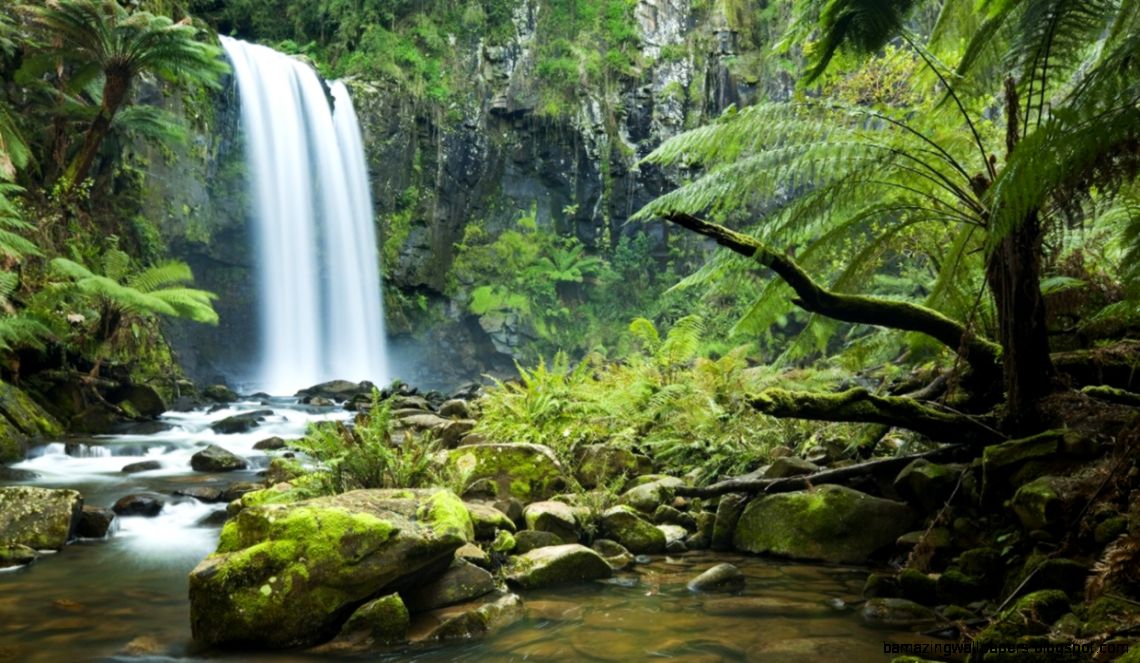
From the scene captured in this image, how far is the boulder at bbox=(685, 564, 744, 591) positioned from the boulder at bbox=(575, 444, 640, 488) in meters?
1.91

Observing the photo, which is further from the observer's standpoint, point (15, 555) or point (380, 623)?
point (15, 555)

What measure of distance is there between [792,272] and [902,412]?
1031 mm

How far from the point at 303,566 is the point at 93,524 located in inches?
113

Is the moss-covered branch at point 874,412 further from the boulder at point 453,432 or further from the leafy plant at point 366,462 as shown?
the boulder at point 453,432

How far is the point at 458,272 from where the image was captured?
20.7 m

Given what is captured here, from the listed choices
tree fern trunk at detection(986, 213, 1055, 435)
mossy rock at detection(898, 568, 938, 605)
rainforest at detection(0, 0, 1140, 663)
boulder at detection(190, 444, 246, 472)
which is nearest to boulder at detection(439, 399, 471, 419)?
rainforest at detection(0, 0, 1140, 663)

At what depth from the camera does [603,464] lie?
5.75 metres

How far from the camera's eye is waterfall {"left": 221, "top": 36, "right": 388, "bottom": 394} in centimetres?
1744

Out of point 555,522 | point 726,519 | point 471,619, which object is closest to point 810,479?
point 726,519

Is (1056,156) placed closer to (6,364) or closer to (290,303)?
(6,364)

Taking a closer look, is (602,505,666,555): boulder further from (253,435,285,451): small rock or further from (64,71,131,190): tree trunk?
(64,71,131,190): tree trunk

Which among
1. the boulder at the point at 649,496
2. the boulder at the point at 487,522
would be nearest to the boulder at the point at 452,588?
the boulder at the point at 487,522

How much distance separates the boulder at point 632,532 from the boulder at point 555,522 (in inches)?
9.2

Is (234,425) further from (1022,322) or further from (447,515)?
(1022,322)
